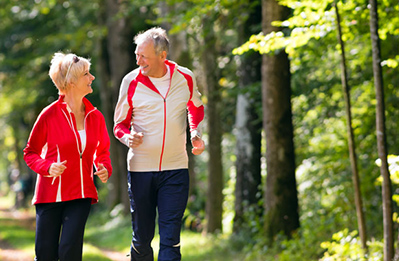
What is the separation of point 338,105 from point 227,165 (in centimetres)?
1418

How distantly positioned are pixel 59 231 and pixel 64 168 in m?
0.54

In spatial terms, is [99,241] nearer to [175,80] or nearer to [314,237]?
[314,237]

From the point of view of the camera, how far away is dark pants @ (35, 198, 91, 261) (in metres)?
5.37

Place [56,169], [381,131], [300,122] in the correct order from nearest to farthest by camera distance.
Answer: [56,169]
[381,131]
[300,122]

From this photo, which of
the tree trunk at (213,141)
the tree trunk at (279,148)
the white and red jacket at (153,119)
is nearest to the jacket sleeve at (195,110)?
the white and red jacket at (153,119)

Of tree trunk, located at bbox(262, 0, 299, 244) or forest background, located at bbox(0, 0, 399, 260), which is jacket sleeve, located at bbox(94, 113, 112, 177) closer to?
forest background, located at bbox(0, 0, 399, 260)

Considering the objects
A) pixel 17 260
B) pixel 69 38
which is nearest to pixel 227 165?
pixel 69 38

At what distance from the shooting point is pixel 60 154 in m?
5.40

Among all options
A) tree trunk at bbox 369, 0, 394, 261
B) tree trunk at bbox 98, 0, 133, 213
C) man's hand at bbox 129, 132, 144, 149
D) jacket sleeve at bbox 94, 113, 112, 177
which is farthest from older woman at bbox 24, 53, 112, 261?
tree trunk at bbox 98, 0, 133, 213

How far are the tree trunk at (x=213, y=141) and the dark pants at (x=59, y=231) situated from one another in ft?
27.7

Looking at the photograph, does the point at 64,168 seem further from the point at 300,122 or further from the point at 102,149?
the point at 300,122

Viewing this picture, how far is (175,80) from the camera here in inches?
225

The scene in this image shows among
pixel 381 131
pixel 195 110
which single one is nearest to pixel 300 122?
pixel 381 131

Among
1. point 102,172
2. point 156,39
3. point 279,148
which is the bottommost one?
point 279,148
